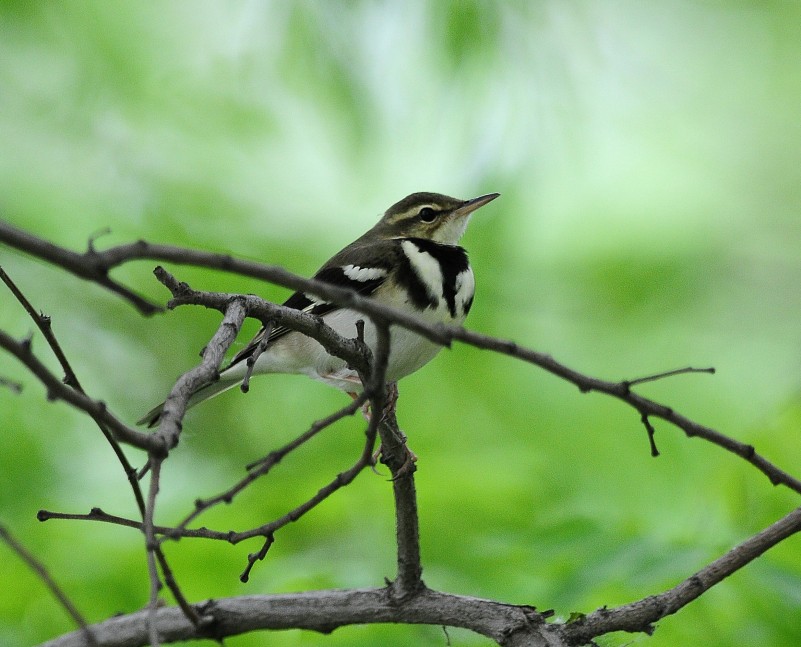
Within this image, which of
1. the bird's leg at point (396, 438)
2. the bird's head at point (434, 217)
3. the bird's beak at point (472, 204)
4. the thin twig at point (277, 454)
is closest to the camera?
the thin twig at point (277, 454)

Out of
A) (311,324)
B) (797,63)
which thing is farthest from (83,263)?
(797,63)

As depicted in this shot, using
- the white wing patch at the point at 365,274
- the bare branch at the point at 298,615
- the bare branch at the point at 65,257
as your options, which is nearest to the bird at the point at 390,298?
the white wing patch at the point at 365,274

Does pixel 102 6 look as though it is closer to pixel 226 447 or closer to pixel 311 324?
pixel 226 447

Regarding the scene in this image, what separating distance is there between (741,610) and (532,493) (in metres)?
1.29

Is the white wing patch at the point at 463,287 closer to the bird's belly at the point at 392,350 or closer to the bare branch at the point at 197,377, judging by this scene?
the bird's belly at the point at 392,350

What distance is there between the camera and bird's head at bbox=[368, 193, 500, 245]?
548cm

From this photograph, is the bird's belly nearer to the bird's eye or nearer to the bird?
the bird

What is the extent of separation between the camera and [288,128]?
21.9ft

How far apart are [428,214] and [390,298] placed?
108cm

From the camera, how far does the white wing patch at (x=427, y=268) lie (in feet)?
15.1

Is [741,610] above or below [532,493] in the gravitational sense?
below

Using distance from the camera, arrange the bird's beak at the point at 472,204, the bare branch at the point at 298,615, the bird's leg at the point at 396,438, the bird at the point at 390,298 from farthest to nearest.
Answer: the bird's beak at the point at 472,204 → the bird at the point at 390,298 → the bird's leg at the point at 396,438 → the bare branch at the point at 298,615

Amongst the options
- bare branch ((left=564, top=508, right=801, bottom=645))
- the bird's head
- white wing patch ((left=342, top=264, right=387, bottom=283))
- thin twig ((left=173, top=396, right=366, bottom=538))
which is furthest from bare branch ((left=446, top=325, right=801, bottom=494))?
the bird's head

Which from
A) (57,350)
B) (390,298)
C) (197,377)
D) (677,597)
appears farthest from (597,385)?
(390,298)
